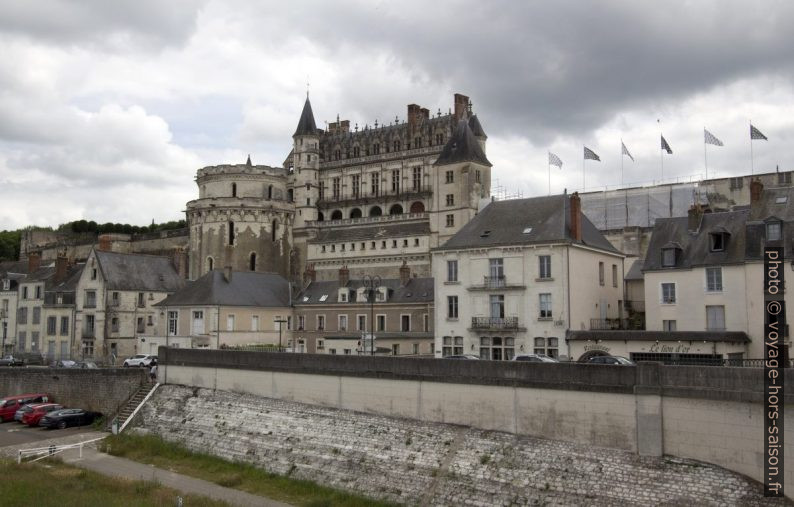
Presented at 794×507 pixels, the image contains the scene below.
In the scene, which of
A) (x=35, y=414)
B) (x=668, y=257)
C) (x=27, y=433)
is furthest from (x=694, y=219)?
(x=35, y=414)

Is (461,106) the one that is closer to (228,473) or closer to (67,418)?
(67,418)

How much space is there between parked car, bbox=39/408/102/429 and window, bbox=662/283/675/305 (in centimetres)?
2553

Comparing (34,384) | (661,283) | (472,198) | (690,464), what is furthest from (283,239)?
(690,464)

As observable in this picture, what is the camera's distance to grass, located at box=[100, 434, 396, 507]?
23797mm

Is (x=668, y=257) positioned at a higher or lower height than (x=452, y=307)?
higher

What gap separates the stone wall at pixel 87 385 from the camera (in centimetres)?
3725

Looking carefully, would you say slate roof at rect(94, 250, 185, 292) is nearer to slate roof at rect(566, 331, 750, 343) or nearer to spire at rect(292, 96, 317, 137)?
spire at rect(292, 96, 317, 137)

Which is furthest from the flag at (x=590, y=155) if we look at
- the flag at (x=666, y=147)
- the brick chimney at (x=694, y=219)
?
the brick chimney at (x=694, y=219)

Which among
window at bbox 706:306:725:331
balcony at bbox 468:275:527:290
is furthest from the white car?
window at bbox 706:306:725:331

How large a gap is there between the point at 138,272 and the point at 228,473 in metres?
32.4

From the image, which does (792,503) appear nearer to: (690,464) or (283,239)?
(690,464)

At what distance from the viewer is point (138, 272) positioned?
2240 inches

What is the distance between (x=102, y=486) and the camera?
2483cm

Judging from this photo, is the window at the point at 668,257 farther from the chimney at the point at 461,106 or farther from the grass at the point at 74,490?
the chimney at the point at 461,106
